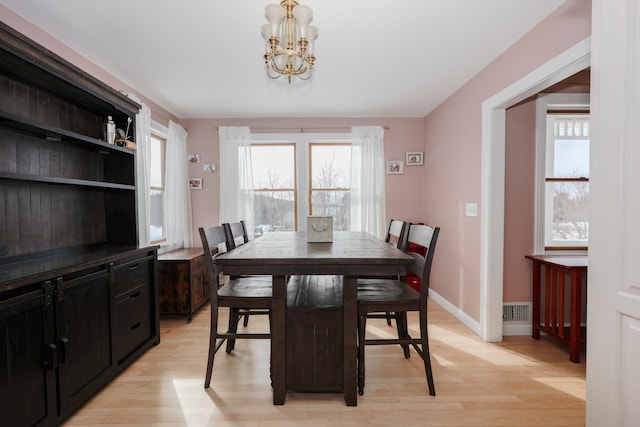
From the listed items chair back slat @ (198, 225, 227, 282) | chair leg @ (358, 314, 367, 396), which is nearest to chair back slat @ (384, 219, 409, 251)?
chair leg @ (358, 314, 367, 396)

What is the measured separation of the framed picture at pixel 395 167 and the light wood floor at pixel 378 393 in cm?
244

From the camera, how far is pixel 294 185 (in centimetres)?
445

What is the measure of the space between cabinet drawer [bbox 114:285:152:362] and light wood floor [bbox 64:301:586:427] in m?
0.17

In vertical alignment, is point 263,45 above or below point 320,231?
above

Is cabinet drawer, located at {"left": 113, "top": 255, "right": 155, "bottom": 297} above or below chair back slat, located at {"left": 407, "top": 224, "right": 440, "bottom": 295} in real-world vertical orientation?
below

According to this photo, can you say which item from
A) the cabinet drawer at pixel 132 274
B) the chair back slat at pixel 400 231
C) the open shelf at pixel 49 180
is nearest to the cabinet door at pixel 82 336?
the cabinet drawer at pixel 132 274

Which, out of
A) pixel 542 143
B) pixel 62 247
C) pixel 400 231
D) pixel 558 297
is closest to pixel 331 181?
pixel 400 231

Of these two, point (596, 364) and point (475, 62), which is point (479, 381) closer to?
point (596, 364)

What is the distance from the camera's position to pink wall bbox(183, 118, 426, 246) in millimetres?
4355

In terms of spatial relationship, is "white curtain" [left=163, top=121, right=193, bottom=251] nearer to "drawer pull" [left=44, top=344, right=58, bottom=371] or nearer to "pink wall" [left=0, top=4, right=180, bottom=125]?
"pink wall" [left=0, top=4, right=180, bottom=125]

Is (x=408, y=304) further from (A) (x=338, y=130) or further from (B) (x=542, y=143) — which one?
(A) (x=338, y=130)

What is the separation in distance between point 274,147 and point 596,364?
4005 mm

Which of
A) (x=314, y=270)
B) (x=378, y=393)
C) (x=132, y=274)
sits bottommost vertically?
(x=378, y=393)

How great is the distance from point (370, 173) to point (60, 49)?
134 inches
